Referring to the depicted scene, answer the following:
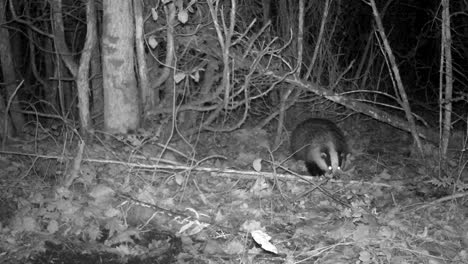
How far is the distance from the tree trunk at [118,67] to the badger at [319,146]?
2.21 meters

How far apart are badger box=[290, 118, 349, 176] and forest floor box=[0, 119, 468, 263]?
0.39 metres

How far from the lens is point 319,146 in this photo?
6.75 meters

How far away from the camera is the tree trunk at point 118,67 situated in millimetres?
5609

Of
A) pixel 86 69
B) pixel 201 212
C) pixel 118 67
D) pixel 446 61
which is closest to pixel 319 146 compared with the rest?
pixel 446 61

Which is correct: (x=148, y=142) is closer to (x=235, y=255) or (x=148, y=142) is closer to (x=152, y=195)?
(x=152, y=195)

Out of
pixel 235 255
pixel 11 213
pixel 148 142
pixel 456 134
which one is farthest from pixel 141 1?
pixel 456 134

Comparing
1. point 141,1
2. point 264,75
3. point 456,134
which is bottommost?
point 456,134

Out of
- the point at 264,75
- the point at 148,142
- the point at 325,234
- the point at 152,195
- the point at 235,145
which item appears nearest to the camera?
the point at 325,234

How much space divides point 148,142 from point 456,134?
188 inches

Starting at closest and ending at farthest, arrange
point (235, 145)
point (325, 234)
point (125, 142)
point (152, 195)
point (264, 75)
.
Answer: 1. point (325, 234)
2. point (152, 195)
3. point (125, 142)
4. point (264, 75)
5. point (235, 145)

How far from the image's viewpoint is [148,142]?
5816 millimetres

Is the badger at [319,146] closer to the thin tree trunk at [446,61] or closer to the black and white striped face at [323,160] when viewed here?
the black and white striped face at [323,160]

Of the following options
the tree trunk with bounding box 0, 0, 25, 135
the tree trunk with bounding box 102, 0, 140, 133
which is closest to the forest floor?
the tree trunk with bounding box 102, 0, 140, 133

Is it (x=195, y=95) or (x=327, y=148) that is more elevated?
(x=195, y=95)
